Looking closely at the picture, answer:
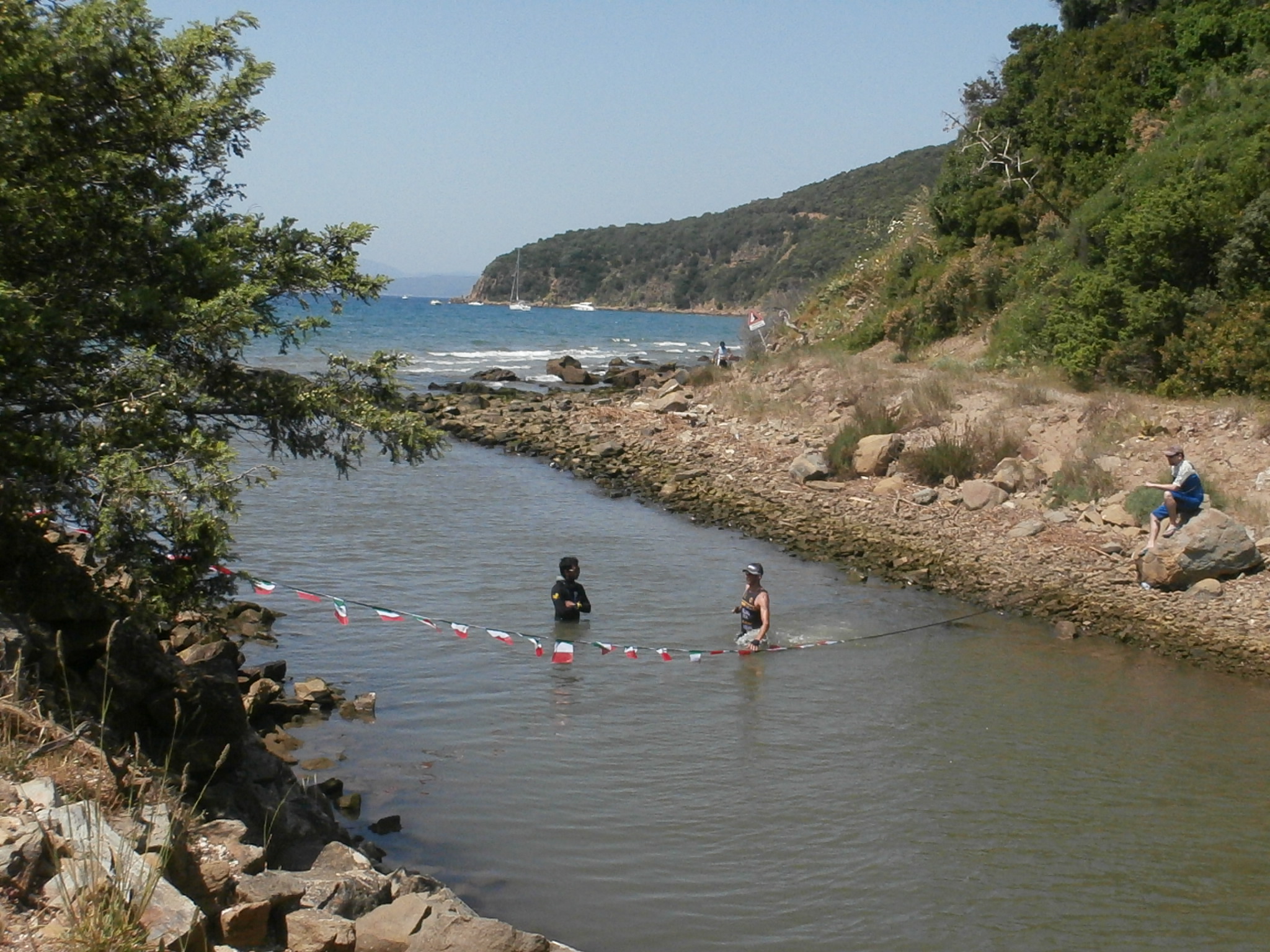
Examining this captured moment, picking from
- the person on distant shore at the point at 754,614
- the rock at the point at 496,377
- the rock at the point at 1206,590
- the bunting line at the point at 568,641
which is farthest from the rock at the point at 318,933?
the rock at the point at 496,377

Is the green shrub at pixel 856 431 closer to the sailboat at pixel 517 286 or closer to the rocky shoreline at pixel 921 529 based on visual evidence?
the rocky shoreline at pixel 921 529

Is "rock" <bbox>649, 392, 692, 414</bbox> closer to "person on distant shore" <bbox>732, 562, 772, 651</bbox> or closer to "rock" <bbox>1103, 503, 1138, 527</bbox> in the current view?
"rock" <bbox>1103, 503, 1138, 527</bbox>

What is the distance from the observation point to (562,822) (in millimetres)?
9227

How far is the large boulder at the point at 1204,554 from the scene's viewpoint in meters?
14.9

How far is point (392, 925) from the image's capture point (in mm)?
5770

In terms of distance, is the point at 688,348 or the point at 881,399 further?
the point at 688,348

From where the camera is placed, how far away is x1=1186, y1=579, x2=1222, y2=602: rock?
14.6 metres

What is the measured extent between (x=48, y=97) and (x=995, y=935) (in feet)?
25.8

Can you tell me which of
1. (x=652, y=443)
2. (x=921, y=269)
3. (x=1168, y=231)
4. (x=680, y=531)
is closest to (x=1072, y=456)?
(x=1168, y=231)

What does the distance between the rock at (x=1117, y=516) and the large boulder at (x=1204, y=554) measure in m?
2.05

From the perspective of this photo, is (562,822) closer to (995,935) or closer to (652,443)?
(995,935)

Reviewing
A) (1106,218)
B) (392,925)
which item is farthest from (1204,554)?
(392,925)

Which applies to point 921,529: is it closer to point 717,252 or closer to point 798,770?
point 798,770

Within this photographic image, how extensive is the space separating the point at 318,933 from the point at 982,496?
15717 millimetres
